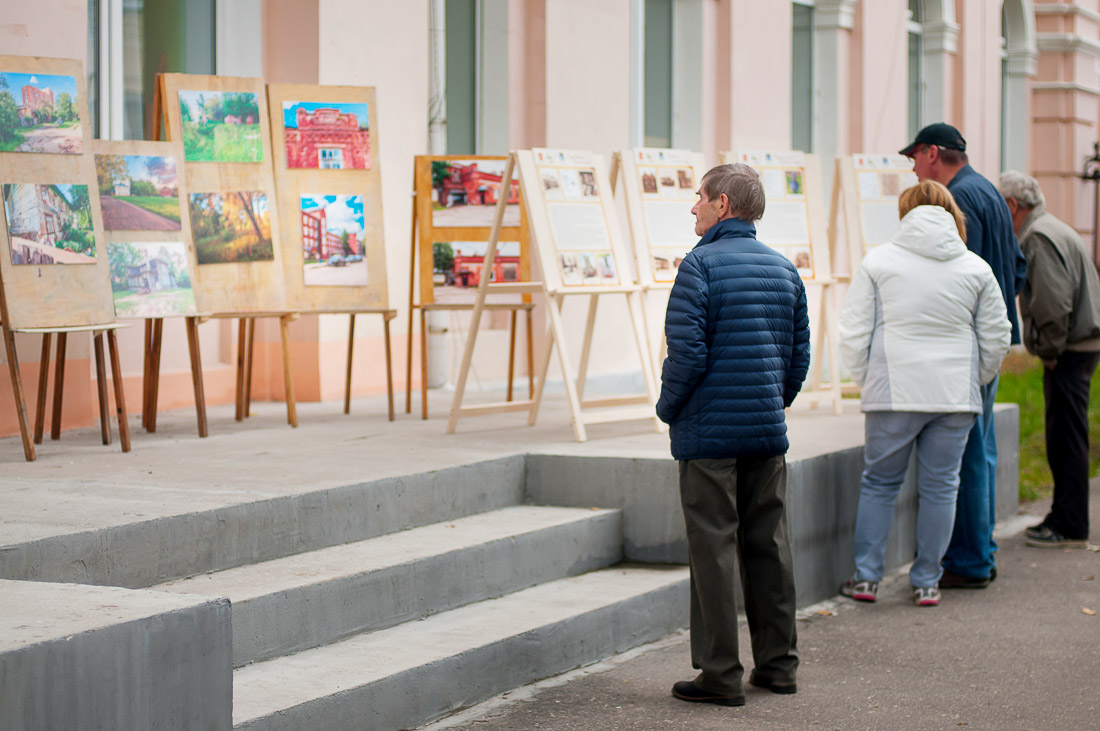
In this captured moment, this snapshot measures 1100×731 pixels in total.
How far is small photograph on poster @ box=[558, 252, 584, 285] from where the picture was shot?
6805 mm

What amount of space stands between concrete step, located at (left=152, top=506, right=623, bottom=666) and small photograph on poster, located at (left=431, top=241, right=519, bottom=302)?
2105 mm

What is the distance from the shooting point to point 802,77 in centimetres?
1469

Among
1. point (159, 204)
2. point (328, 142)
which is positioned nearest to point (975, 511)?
point (328, 142)

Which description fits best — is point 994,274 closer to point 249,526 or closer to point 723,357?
point 723,357

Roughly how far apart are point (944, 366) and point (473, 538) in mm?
2066

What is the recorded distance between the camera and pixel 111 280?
6.38 metres

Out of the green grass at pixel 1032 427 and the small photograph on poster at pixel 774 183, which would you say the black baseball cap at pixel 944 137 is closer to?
the small photograph on poster at pixel 774 183

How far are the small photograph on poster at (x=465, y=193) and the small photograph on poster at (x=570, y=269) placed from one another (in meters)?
0.87

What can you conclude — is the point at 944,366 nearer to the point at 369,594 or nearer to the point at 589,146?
the point at 369,594

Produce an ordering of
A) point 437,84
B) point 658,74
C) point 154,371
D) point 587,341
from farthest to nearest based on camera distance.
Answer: point 658,74 < point 437,84 < point 587,341 < point 154,371

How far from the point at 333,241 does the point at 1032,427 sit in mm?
6323

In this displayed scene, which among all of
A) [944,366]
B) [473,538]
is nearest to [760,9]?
[944,366]

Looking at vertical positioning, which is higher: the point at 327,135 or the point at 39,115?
the point at 327,135

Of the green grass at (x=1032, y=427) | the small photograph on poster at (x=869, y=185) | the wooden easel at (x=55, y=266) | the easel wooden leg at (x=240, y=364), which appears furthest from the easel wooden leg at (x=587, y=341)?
the green grass at (x=1032, y=427)
